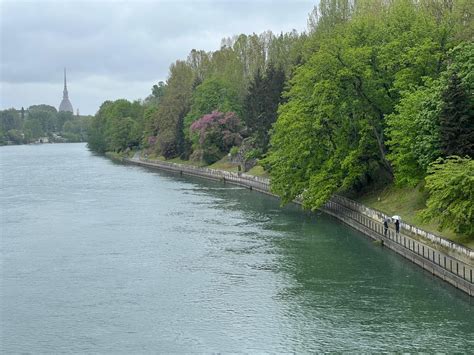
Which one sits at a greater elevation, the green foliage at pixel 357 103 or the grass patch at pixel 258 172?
the green foliage at pixel 357 103

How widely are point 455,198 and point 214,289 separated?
14.4m

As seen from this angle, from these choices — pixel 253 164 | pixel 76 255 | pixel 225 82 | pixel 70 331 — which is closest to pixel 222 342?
pixel 70 331

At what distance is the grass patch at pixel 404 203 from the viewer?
142 feet

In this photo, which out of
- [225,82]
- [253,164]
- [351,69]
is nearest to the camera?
[351,69]

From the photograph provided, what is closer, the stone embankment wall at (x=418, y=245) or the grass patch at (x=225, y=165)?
the stone embankment wall at (x=418, y=245)

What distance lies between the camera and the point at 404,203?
51906 millimetres

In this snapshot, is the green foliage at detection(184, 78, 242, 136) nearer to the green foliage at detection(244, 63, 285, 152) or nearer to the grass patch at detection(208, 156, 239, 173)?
the grass patch at detection(208, 156, 239, 173)

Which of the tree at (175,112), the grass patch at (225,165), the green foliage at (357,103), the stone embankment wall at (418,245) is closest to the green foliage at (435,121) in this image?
the green foliage at (357,103)

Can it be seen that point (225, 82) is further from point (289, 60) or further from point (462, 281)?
point (462, 281)

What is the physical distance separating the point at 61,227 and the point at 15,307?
23.9 metres

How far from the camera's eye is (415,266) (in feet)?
131

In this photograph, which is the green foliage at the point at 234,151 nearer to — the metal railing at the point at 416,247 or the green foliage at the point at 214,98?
the green foliage at the point at 214,98

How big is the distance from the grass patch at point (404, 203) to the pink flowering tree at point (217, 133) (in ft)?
177

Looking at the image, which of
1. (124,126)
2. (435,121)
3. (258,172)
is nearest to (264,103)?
(258,172)
